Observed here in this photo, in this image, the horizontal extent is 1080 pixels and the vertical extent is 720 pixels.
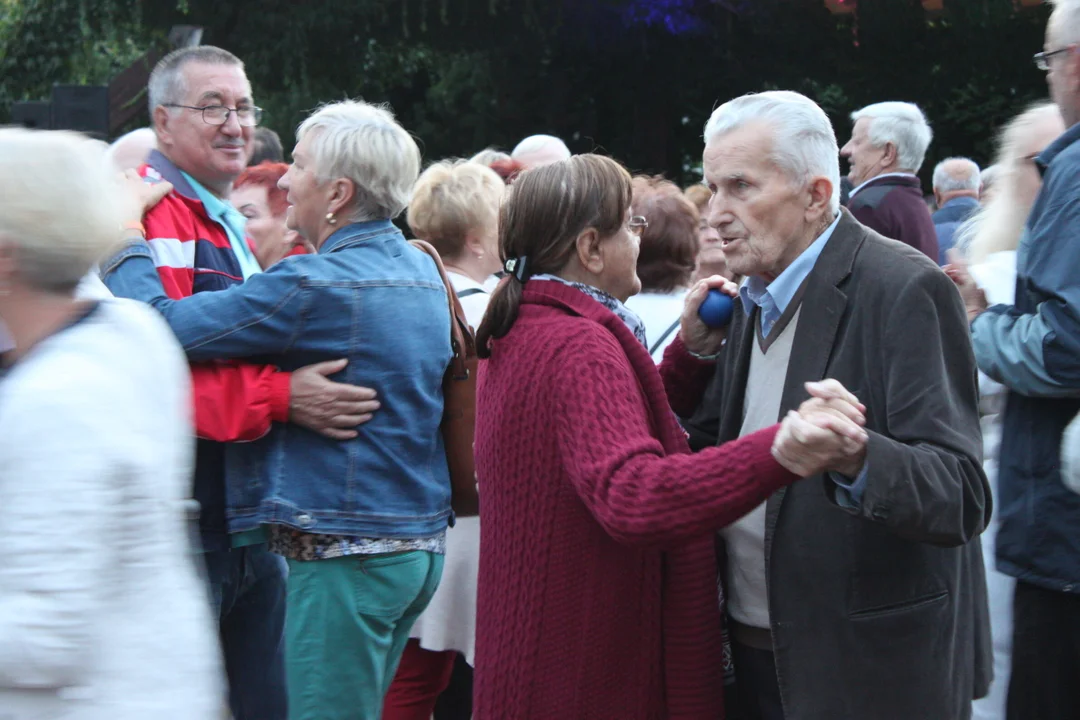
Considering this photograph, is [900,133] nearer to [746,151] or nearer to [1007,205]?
[1007,205]

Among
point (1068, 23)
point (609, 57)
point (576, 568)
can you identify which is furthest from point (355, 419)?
point (609, 57)

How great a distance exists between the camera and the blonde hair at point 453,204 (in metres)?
4.39

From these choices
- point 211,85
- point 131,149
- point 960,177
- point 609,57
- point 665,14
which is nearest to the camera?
point 211,85

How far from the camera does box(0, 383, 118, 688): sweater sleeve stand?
1.77m

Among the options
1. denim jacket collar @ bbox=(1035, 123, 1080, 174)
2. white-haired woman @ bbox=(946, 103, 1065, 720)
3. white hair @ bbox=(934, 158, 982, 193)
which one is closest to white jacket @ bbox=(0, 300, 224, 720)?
denim jacket collar @ bbox=(1035, 123, 1080, 174)

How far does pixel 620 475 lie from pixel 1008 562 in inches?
49.8

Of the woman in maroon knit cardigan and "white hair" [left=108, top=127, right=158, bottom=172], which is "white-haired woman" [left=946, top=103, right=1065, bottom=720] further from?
"white hair" [left=108, top=127, right=158, bottom=172]

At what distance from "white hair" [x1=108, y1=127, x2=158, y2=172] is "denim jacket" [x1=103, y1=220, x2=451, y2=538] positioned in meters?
2.32

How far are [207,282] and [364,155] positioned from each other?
0.54m

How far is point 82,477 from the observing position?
1789 millimetres

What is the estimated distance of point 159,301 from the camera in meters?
3.14

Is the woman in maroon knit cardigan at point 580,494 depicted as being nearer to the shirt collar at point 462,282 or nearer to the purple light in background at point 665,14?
the shirt collar at point 462,282

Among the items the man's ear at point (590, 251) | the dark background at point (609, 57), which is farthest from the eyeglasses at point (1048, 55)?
the dark background at point (609, 57)

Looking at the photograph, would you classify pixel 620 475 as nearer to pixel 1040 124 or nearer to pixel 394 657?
pixel 394 657
